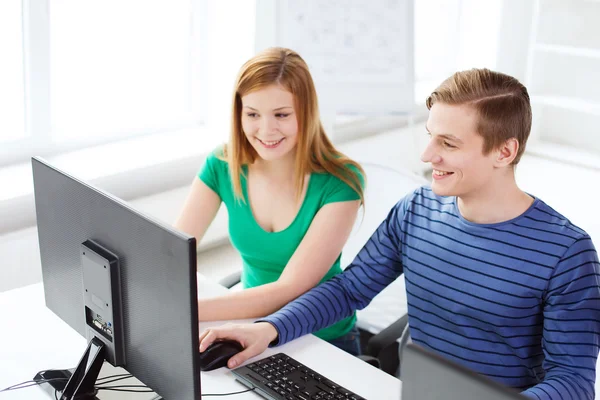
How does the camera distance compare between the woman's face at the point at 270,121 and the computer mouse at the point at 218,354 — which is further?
the woman's face at the point at 270,121

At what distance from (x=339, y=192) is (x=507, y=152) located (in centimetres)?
52

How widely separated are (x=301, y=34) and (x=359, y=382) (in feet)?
6.36

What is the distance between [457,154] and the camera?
1.58 meters

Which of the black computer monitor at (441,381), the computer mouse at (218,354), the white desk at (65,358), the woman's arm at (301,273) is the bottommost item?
the white desk at (65,358)

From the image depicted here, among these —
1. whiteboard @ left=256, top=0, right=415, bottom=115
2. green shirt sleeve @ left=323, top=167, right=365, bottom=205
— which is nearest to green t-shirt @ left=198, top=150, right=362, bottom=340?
green shirt sleeve @ left=323, top=167, right=365, bottom=205

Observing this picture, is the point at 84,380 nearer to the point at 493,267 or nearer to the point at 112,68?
the point at 493,267

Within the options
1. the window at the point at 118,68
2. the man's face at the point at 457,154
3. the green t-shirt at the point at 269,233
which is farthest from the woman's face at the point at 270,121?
the window at the point at 118,68

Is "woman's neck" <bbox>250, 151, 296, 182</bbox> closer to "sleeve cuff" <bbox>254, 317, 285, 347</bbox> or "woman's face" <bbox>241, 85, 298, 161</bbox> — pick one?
"woman's face" <bbox>241, 85, 298, 161</bbox>

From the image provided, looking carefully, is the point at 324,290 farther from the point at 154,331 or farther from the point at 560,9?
the point at 560,9

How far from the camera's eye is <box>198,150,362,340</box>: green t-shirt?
1.99 meters

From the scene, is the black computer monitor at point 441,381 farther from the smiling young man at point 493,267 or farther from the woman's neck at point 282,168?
the woman's neck at point 282,168

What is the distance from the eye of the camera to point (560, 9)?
177 inches

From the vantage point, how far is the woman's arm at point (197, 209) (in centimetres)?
212

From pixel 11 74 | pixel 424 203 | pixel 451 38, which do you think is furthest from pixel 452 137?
pixel 451 38
